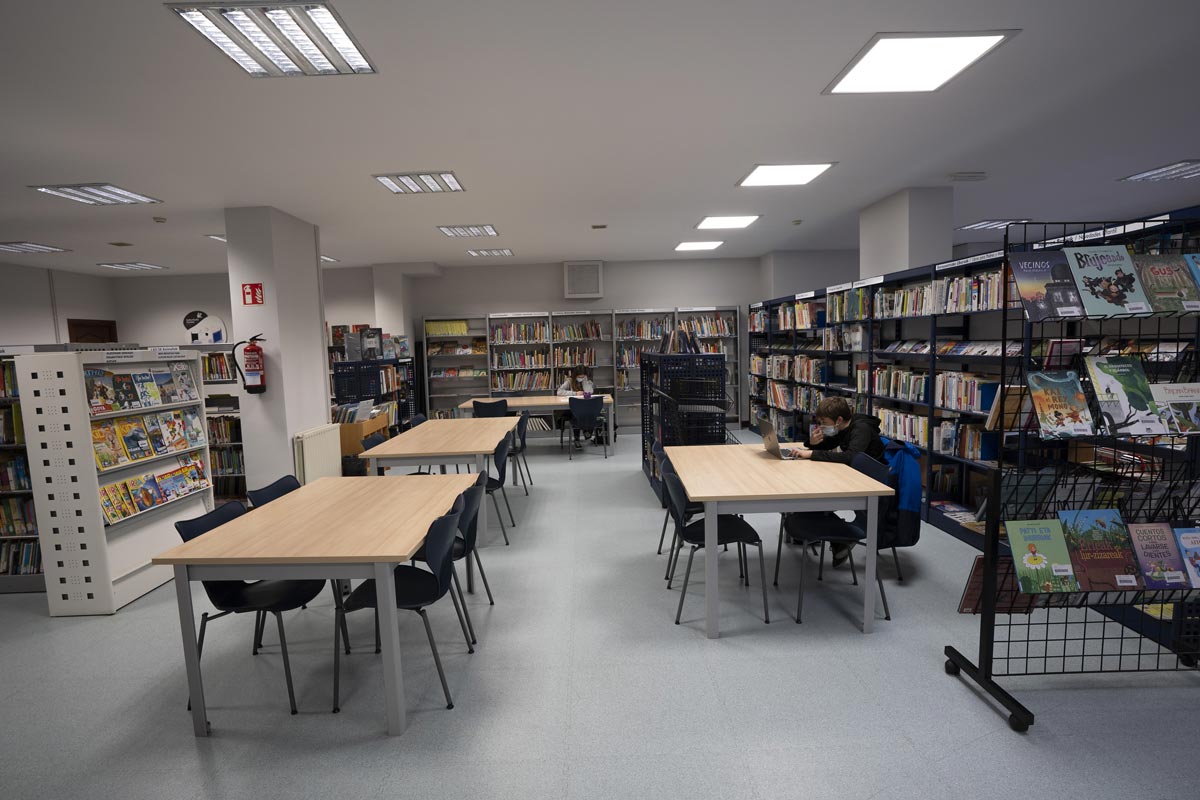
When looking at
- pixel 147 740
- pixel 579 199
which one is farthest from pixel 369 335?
pixel 147 740

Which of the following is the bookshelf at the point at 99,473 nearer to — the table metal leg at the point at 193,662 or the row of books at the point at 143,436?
the row of books at the point at 143,436

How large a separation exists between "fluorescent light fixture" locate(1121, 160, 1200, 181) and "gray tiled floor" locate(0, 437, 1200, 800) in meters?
4.75

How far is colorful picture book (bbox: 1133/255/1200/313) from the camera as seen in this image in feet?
7.02

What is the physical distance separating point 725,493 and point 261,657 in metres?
2.57

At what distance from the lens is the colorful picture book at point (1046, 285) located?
2156 millimetres

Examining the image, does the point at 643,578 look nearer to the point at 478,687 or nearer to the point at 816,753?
the point at 478,687

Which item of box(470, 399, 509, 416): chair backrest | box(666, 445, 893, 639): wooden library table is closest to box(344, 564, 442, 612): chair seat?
box(666, 445, 893, 639): wooden library table

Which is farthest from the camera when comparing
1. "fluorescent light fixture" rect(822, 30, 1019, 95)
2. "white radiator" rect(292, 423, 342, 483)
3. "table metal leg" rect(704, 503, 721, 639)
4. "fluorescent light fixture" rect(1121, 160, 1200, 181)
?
"white radiator" rect(292, 423, 342, 483)

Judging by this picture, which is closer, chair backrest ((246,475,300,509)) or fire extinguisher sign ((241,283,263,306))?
chair backrest ((246,475,300,509))

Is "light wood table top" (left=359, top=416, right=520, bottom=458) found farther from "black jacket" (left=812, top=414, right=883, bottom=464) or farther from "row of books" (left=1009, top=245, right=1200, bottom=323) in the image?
"row of books" (left=1009, top=245, right=1200, bottom=323)

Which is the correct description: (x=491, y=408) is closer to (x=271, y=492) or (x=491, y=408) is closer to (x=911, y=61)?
(x=271, y=492)

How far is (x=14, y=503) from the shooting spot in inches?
154

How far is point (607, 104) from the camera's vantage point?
3.39 m

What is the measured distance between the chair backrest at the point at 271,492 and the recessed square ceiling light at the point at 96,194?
3312 millimetres
